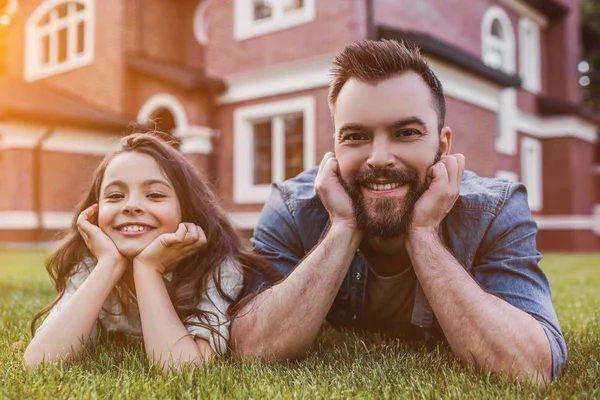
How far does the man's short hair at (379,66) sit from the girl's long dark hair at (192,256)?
856mm

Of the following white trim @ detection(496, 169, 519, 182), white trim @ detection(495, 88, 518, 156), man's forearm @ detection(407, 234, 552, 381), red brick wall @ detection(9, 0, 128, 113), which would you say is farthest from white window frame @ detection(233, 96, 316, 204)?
man's forearm @ detection(407, 234, 552, 381)

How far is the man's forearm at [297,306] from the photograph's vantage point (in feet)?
8.52

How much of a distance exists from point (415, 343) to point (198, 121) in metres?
12.0

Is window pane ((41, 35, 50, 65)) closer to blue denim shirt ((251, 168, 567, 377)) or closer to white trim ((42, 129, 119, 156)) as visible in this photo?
white trim ((42, 129, 119, 156))

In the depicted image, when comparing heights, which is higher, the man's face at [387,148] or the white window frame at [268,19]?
the white window frame at [268,19]

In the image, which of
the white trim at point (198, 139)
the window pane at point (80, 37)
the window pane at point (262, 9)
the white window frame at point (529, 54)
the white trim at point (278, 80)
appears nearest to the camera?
the white trim at point (278, 80)

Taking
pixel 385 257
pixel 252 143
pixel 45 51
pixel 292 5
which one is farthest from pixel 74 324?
pixel 45 51

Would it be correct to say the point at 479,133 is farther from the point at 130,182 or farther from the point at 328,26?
the point at 130,182

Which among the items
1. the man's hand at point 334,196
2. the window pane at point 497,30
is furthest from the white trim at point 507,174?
the man's hand at point 334,196

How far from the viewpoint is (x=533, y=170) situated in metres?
19.0

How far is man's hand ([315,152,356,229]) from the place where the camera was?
8.80 ft

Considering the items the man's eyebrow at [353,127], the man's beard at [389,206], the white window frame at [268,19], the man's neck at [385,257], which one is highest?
the white window frame at [268,19]

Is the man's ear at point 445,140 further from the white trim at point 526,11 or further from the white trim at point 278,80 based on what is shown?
the white trim at point 526,11

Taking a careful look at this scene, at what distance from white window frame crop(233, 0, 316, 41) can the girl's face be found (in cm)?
1007
